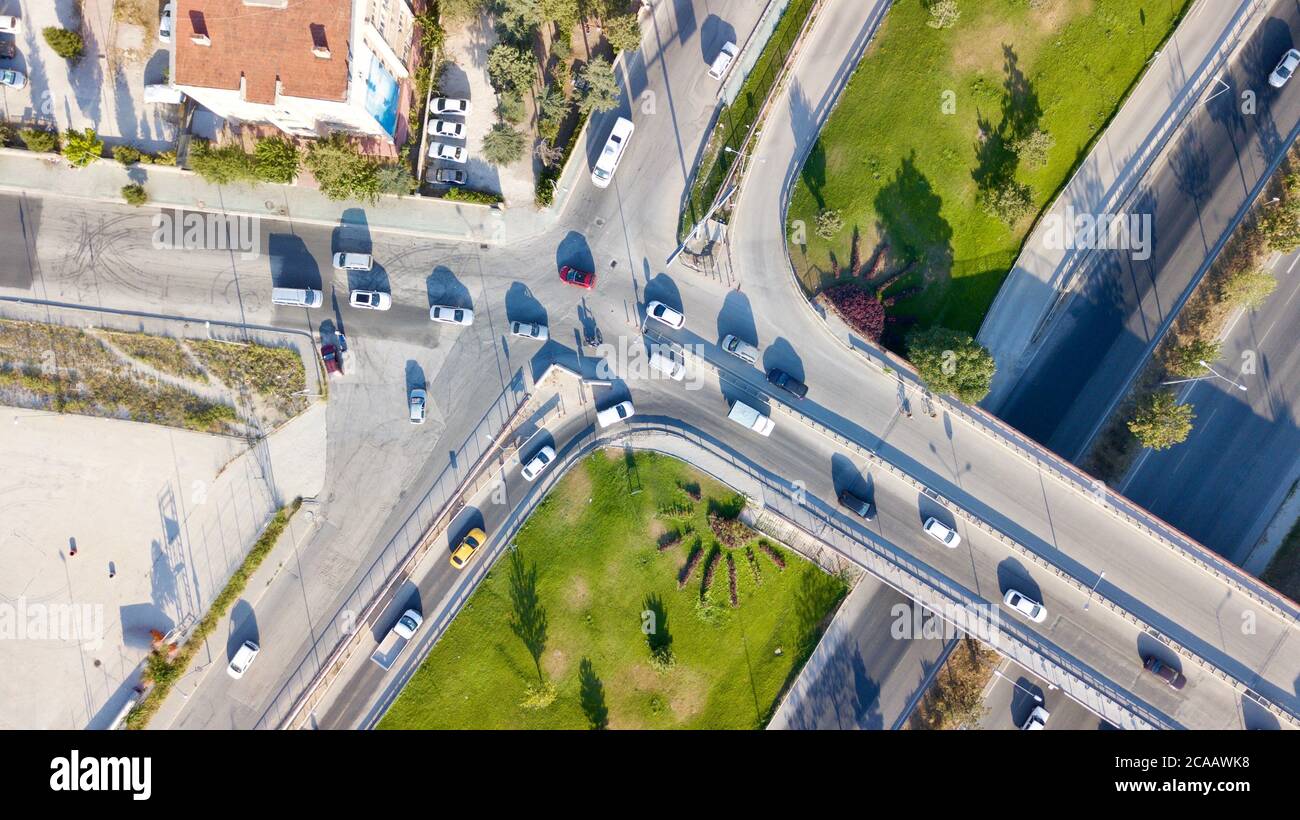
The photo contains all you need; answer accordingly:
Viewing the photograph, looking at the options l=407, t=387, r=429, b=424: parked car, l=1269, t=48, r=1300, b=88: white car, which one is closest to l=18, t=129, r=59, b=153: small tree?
l=407, t=387, r=429, b=424: parked car

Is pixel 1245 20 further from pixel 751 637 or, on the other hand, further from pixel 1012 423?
pixel 751 637

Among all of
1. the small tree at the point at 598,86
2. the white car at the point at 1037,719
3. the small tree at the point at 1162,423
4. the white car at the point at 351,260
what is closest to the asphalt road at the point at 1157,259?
the small tree at the point at 1162,423

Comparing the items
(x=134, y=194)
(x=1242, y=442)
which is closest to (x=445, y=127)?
(x=134, y=194)

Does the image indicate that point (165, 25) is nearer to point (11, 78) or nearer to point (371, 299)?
point (11, 78)

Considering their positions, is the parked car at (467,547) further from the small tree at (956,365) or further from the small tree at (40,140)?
the small tree at (40,140)

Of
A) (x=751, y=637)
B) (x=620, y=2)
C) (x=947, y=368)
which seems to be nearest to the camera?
(x=947, y=368)
